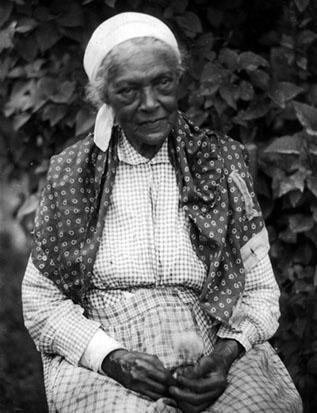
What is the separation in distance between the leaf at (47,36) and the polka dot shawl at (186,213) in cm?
104

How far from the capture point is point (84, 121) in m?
4.14

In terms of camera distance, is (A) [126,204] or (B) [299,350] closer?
(A) [126,204]

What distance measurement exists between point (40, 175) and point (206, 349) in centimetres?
161

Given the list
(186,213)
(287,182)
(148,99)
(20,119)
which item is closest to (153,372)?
(186,213)

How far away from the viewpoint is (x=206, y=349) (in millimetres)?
3080

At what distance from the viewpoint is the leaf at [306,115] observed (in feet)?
12.8

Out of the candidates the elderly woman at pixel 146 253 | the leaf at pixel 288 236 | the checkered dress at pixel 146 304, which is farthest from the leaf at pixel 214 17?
the checkered dress at pixel 146 304

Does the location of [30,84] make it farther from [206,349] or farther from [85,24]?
[206,349]

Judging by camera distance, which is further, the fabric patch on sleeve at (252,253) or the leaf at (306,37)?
the leaf at (306,37)

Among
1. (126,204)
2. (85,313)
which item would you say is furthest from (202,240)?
(85,313)

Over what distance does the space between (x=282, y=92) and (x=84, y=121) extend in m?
0.92

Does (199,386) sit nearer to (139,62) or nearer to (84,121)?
(139,62)

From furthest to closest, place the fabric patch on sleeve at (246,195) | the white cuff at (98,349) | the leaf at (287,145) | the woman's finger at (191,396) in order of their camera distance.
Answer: the leaf at (287,145)
the fabric patch on sleeve at (246,195)
the white cuff at (98,349)
the woman's finger at (191,396)

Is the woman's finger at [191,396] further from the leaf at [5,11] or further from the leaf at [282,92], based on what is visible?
the leaf at [5,11]
